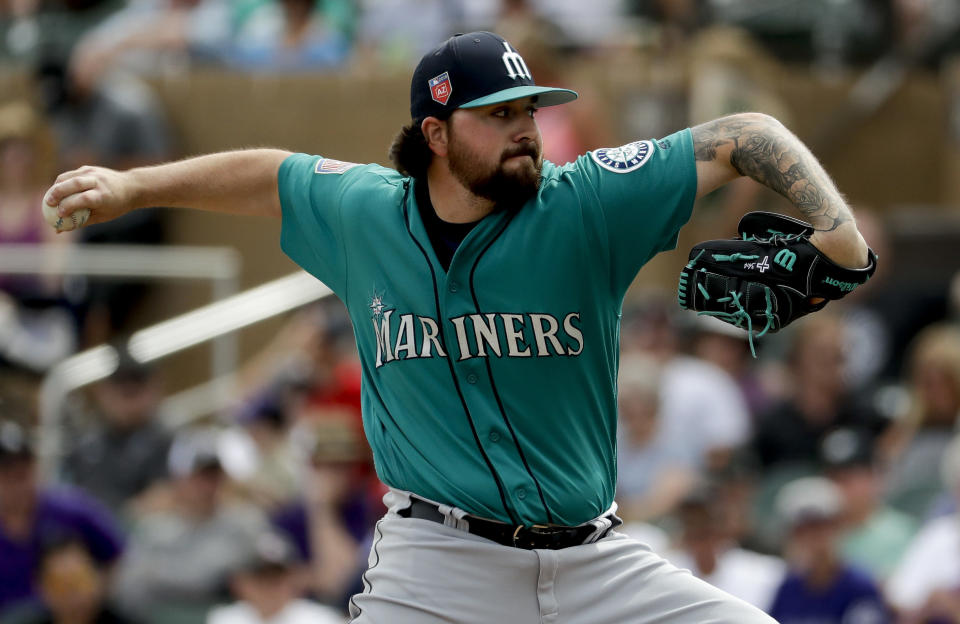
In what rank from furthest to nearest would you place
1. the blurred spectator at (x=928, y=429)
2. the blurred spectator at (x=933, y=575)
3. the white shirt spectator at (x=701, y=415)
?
the white shirt spectator at (x=701, y=415)
the blurred spectator at (x=928, y=429)
the blurred spectator at (x=933, y=575)

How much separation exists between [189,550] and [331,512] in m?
0.74

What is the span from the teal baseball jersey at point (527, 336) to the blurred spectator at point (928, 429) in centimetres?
A: 429

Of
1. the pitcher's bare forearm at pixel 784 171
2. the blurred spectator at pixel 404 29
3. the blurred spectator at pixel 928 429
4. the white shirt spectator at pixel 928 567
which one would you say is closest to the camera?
the pitcher's bare forearm at pixel 784 171

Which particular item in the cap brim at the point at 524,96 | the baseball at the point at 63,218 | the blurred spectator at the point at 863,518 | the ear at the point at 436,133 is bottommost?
the blurred spectator at the point at 863,518

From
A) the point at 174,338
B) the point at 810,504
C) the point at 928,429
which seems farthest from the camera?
the point at 174,338

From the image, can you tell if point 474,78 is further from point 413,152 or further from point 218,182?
point 218,182

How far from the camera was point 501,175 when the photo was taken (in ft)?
14.4

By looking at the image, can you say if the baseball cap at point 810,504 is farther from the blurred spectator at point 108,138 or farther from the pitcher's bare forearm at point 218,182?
the blurred spectator at point 108,138

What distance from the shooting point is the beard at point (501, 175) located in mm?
4387

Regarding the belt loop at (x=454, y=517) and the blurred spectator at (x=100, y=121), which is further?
the blurred spectator at (x=100, y=121)

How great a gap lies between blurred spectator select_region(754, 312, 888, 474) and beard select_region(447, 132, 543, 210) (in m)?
4.70

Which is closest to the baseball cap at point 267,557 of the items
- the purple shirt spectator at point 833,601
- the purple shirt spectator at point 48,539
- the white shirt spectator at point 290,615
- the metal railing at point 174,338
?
the white shirt spectator at point 290,615

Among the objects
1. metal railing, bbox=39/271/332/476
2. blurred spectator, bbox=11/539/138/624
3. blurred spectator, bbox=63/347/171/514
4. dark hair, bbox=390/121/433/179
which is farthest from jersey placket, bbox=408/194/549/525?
metal railing, bbox=39/271/332/476

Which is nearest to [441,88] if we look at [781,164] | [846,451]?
[781,164]
